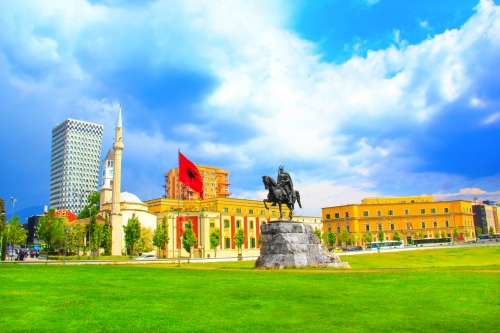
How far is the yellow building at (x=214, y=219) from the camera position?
77.6m

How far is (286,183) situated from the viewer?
3170 cm

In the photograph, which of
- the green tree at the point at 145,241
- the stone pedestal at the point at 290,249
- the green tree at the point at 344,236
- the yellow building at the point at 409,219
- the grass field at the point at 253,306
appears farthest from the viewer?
the yellow building at the point at 409,219

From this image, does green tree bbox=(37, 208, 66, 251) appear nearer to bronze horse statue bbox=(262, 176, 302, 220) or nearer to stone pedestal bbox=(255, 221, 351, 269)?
bronze horse statue bbox=(262, 176, 302, 220)

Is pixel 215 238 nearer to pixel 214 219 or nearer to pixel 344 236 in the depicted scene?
pixel 214 219

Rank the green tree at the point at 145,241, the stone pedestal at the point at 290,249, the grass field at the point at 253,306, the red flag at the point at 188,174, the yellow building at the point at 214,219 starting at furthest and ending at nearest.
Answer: the yellow building at the point at 214,219 < the green tree at the point at 145,241 < the red flag at the point at 188,174 < the stone pedestal at the point at 290,249 < the grass field at the point at 253,306

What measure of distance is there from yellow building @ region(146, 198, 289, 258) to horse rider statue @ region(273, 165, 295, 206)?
40614 mm

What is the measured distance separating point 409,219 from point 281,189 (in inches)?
3644

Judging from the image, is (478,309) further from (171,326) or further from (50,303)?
(50,303)

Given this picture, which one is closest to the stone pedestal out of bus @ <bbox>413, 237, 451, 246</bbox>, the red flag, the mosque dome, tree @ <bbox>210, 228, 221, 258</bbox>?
the red flag

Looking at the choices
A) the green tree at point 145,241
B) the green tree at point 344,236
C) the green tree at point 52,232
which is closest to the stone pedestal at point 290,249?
the green tree at point 145,241

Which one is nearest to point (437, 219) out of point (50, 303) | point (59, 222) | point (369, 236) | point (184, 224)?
point (369, 236)

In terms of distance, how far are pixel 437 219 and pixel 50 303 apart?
114106 mm

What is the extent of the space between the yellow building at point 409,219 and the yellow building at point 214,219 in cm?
2959

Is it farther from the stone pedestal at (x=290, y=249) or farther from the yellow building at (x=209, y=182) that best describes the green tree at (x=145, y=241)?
the yellow building at (x=209, y=182)
